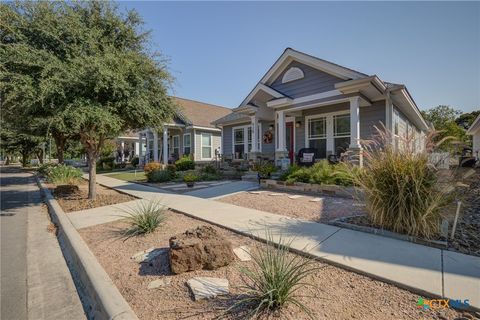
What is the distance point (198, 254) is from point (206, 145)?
18659mm

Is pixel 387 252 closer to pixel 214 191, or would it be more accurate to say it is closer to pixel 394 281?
pixel 394 281

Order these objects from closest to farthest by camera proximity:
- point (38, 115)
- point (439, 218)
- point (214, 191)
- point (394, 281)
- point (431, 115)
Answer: point (394, 281), point (439, 218), point (38, 115), point (214, 191), point (431, 115)

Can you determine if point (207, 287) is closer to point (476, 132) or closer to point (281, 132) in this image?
point (281, 132)

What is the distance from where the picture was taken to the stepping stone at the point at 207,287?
2631 mm

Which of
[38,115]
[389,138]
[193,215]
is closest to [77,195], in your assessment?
[38,115]

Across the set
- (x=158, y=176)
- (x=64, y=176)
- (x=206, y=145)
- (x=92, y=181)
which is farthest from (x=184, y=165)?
(x=92, y=181)

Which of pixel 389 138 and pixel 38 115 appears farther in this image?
pixel 38 115

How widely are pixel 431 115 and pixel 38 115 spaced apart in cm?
5427

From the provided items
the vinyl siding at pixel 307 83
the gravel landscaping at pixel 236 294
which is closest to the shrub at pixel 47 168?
the vinyl siding at pixel 307 83

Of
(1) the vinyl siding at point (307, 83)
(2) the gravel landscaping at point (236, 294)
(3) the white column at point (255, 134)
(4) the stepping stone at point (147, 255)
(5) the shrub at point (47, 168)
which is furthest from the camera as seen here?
(5) the shrub at point (47, 168)

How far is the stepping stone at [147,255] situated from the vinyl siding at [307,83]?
8.97 meters

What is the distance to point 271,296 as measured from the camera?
A: 2307 millimetres

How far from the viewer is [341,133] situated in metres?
11.3

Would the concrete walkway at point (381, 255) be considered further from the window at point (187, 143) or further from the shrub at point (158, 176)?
the window at point (187, 143)
